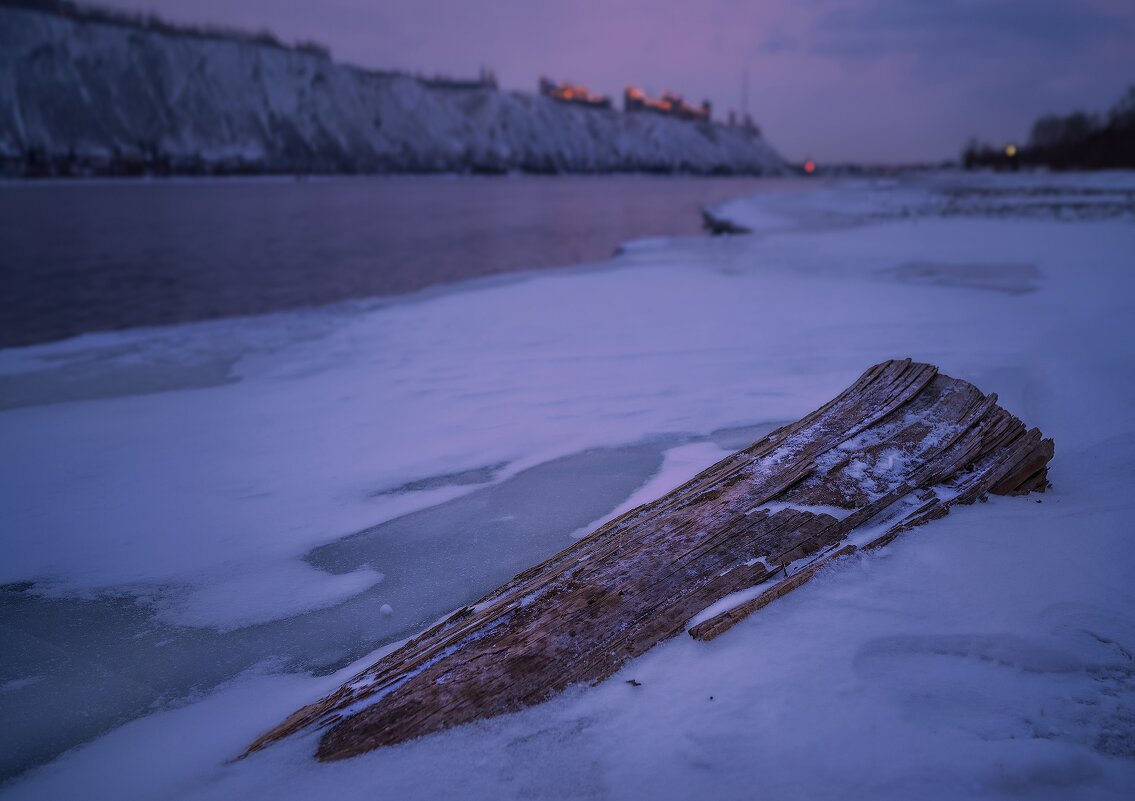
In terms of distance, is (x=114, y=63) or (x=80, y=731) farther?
(x=114, y=63)

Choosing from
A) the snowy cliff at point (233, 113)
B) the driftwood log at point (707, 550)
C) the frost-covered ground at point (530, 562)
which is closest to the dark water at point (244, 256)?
the frost-covered ground at point (530, 562)

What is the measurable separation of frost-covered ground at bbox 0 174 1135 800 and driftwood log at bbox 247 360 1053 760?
7 centimetres

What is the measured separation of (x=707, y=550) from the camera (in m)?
2.09

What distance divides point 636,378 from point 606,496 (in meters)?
2.14

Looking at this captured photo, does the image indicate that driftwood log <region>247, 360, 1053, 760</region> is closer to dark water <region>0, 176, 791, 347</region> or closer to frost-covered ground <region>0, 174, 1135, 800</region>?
frost-covered ground <region>0, 174, 1135, 800</region>

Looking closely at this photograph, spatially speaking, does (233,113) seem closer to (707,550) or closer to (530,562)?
(530,562)

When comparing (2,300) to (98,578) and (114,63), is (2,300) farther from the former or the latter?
(114,63)

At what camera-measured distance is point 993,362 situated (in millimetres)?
4750

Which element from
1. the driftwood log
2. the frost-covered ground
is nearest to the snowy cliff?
the frost-covered ground

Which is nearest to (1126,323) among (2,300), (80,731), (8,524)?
(80,731)

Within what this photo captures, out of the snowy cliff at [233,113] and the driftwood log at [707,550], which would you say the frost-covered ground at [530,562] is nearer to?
the driftwood log at [707,550]

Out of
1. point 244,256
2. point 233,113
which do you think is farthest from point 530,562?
point 233,113

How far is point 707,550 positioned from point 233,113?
126 m

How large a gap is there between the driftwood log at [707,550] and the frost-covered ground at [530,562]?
7 cm
